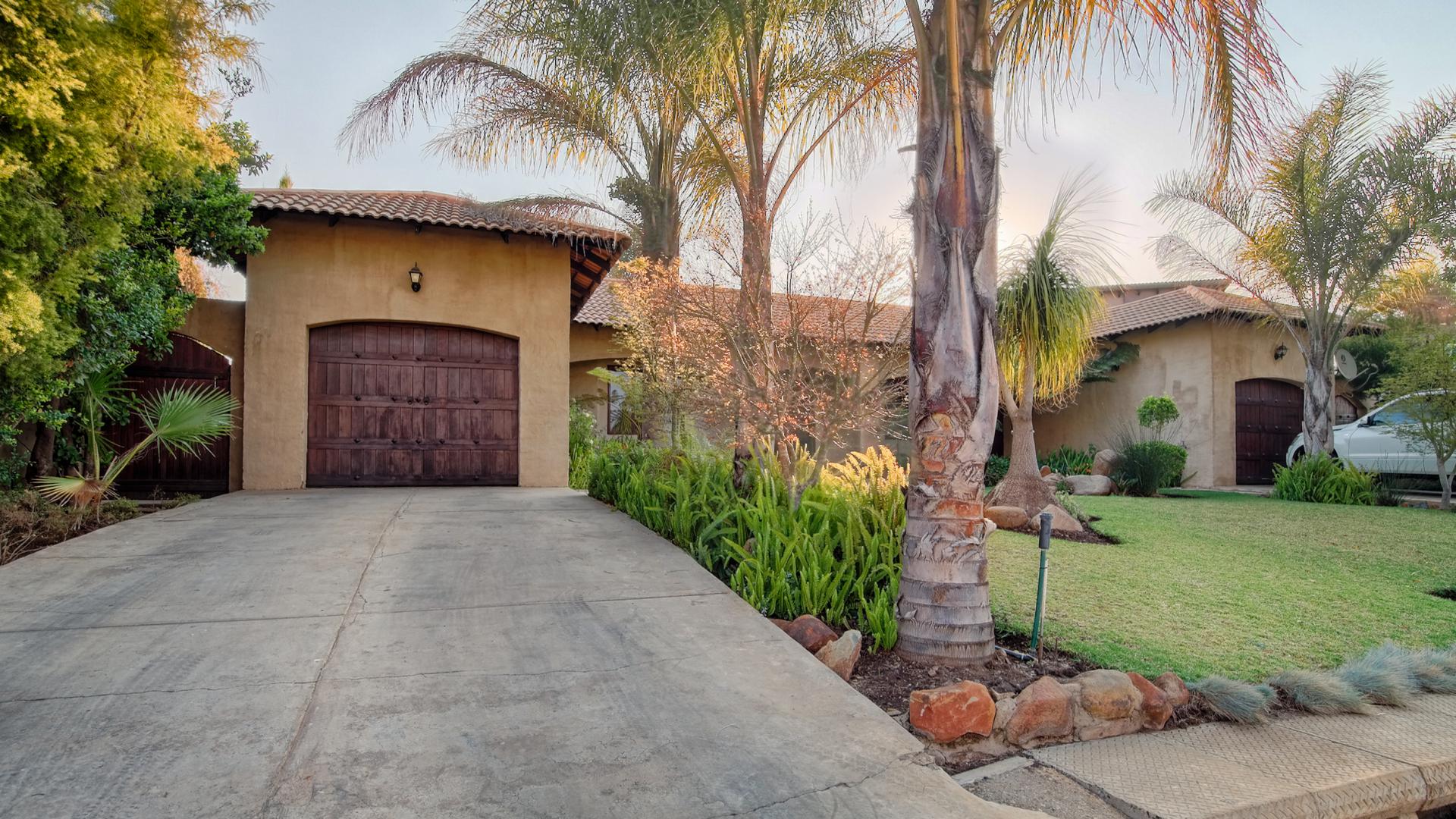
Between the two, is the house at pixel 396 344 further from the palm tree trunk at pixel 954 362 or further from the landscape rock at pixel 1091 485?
the landscape rock at pixel 1091 485

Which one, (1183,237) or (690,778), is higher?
(1183,237)

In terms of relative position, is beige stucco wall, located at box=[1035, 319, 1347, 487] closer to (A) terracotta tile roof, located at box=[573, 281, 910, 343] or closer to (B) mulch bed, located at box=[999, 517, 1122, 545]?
(B) mulch bed, located at box=[999, 517, 1122, 545]

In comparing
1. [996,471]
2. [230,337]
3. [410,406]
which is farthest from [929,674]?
[996,471]

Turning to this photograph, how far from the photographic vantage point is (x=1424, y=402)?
428 inches

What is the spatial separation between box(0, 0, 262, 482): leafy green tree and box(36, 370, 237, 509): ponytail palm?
281 millimetres

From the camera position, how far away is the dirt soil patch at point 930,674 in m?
3.38

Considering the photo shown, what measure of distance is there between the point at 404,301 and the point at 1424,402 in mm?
14310

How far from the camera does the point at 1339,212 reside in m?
10.9

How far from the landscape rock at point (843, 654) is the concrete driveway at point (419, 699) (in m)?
0.12

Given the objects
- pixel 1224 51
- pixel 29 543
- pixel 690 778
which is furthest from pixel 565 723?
pixel 29 543

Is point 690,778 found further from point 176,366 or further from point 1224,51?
point 176,366

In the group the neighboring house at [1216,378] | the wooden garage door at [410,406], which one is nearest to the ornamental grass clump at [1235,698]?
the wooden garage door at [410,406]

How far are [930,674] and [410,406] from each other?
28.5 ft

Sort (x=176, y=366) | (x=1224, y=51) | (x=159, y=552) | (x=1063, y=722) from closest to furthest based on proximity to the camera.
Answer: (x=1063, y=722)
(x=1224, y=51)
(x=159, y=552)
(x=176, y=366)
